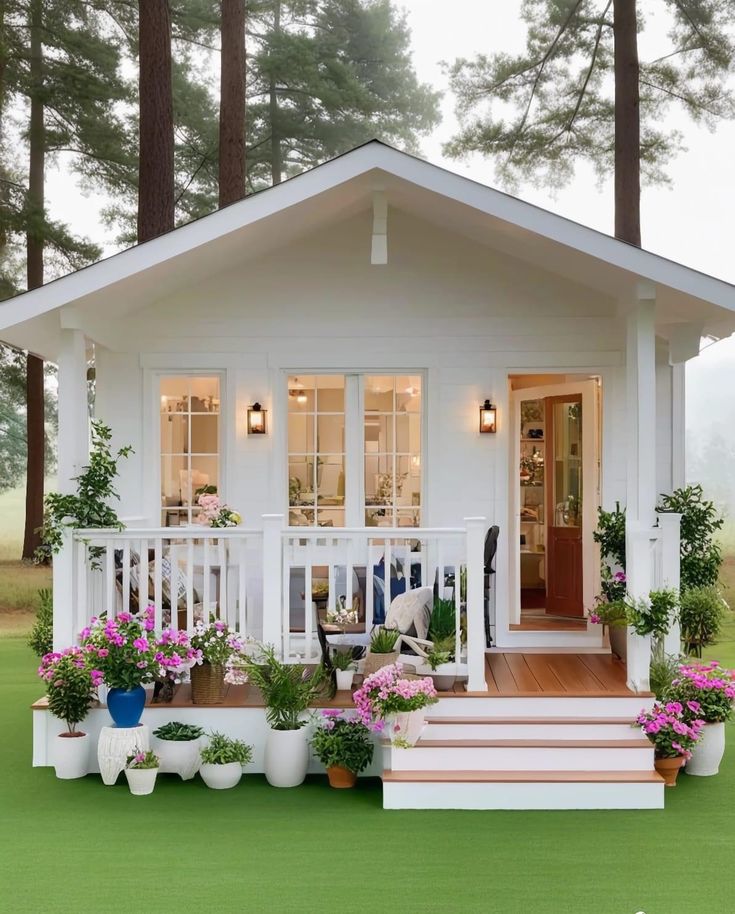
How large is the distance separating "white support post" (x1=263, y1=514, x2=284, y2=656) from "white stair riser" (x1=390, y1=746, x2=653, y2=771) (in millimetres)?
1160

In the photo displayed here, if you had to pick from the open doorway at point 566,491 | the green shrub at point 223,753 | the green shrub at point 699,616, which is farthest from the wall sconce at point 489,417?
the green shrub at point 223,753

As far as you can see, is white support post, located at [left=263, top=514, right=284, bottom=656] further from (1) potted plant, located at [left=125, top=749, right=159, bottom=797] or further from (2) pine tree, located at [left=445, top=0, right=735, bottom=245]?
(2) pine tree, located at [left=445, top=0, right=735, bottom=245]

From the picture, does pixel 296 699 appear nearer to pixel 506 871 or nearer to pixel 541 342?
pixel 506 871

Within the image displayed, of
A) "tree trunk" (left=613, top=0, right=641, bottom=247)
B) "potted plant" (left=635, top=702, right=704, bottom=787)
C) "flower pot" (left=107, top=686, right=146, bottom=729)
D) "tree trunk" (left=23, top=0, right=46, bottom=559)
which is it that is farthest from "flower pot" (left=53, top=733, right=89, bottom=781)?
"tree trunk" (left=23, top=0, right=46, bottom=559)

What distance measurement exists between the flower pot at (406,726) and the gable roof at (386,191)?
119 inches

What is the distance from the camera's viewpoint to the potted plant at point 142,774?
6.02m

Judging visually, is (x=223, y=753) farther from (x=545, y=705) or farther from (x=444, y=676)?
(x=545, y=705)

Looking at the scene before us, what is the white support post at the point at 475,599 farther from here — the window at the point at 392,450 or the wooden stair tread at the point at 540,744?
the window at the point at 392,450

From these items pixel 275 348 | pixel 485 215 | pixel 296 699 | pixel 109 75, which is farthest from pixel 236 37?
pixel 296 699

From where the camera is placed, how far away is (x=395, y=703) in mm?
5887

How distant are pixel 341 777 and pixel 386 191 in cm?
386

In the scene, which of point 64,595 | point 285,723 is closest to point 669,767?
point 285,723

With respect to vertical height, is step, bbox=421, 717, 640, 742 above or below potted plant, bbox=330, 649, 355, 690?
below

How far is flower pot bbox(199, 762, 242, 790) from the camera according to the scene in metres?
6.13
